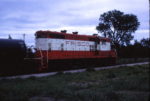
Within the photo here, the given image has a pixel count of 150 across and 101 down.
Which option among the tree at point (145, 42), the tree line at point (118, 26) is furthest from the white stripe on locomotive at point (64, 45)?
the tree line at point (118, 26)

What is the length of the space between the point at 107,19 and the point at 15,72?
61.6 metres

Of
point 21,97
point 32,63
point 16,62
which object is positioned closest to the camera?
point 21,97

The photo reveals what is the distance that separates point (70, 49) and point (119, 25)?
54.7m

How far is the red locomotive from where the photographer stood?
26.6 metres

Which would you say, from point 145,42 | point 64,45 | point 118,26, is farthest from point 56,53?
point 118,26

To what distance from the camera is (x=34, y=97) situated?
1148 centimetres

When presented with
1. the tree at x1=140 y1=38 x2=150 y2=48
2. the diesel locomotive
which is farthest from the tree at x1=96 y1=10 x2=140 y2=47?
the diesel locomotive

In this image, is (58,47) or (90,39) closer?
(58,47)

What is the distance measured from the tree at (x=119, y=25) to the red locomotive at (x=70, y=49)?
143 feet

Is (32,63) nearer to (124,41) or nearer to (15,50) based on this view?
(15,50)

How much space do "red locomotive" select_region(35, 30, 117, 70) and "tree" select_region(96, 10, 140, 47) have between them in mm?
43680

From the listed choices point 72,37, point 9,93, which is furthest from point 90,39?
point 9,93

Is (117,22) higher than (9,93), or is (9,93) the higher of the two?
(117,22)

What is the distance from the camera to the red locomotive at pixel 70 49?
26.6 metres
